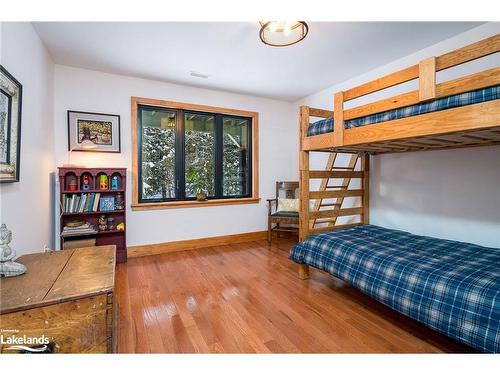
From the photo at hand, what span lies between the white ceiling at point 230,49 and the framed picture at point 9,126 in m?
0.92

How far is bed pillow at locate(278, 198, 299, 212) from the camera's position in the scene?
3877 millimetres

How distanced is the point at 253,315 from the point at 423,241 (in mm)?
1722

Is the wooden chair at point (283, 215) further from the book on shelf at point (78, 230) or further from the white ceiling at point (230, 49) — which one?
the book on shelf at point (78, 230)

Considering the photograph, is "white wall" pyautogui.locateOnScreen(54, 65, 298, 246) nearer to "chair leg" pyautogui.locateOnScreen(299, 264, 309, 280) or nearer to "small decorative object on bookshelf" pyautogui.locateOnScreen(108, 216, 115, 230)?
"small decorative object on bookshelf" pyautogui.locateOnScreen(108, 216, 115, 230)

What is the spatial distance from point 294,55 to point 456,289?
2515 mm

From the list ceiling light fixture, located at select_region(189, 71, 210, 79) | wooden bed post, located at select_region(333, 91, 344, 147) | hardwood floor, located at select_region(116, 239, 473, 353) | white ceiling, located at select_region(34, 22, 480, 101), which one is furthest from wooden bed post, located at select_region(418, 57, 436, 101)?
ceiling light fixture, located at select_region(189, 71, 210, 79)

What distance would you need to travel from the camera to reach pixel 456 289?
1.37 meters

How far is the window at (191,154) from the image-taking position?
3396mm

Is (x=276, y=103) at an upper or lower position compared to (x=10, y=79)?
upper

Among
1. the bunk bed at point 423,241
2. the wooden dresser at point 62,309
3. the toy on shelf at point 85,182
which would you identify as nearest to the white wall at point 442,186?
the bunk bed at point 423,241

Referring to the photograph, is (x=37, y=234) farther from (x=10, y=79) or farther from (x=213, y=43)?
(x=213, y=43)

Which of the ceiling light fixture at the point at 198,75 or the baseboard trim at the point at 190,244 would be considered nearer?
the ceiling light fixture at the point at 198,75

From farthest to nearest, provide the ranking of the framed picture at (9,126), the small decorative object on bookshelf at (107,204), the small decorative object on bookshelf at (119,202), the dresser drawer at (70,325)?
the small decorative object on bookshelf at (119,202), the small decorative object on bookshelf at (107,204), the framed picture at (9,126), the dresser drawer at (70,325)
